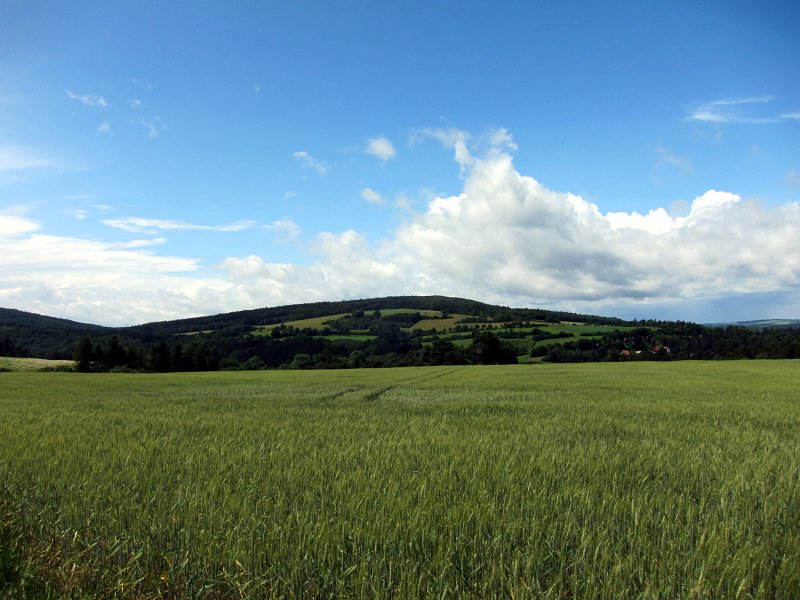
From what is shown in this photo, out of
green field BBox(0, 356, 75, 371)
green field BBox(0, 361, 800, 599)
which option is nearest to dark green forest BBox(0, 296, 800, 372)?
green field BBox(0, 356, 75, 371)

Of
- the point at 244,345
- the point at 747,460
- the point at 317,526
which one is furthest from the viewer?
the point at 244,345

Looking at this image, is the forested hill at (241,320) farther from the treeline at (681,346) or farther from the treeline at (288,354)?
the treeline at (681,346)

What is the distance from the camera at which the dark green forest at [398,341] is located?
85188 mm

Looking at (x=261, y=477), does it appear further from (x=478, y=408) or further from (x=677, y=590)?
(x=478, y=408)

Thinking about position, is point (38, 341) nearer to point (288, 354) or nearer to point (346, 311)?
point (288, 354)

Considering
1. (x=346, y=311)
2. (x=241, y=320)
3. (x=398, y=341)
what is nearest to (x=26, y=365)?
(x=398, y=341)

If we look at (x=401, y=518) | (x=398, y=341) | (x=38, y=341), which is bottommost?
(x=401, y=518)

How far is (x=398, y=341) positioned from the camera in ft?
349

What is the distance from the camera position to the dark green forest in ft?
279

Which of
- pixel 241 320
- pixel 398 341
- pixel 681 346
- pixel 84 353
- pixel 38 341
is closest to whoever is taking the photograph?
pixel 84 353

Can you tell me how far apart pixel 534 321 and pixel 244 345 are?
7027 cm

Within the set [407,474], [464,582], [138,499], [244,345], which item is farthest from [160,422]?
[244,345]

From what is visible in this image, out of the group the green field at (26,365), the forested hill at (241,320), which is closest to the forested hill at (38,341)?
the forested hill at (241,320)

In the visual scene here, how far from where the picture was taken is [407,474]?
5633mm
